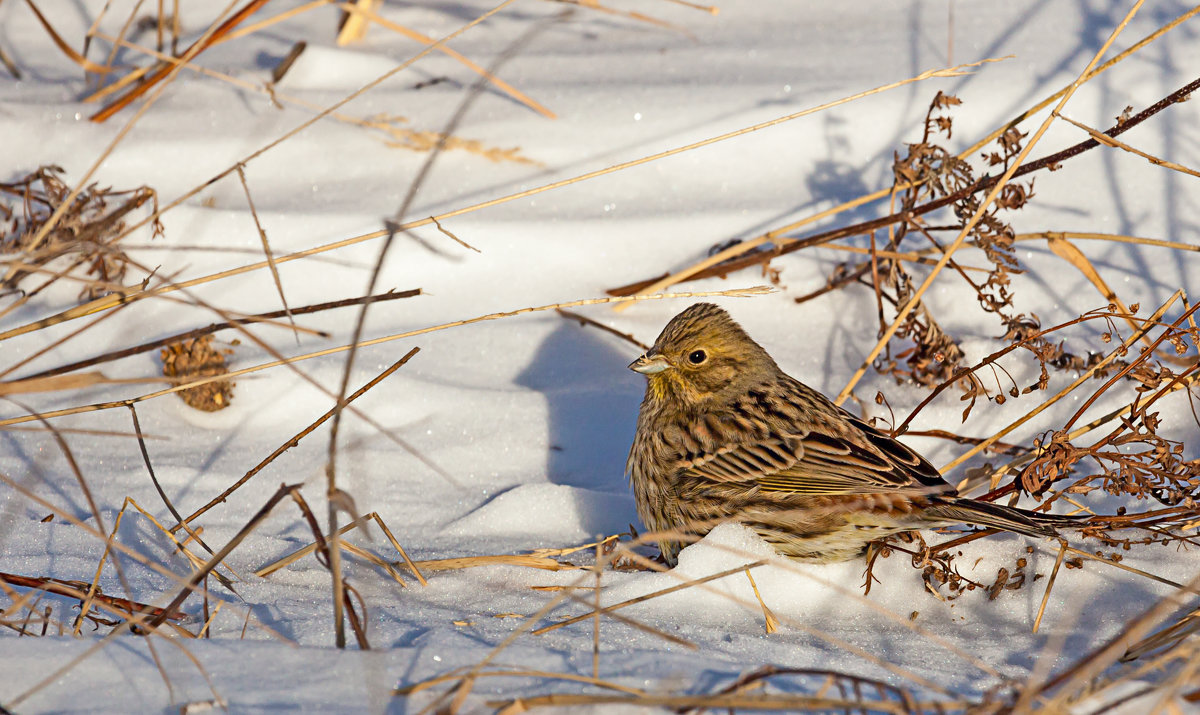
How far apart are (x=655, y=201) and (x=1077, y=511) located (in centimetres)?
211

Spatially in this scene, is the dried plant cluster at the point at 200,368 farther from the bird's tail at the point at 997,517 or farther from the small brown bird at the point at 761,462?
the bird's tail at the point at 997,517

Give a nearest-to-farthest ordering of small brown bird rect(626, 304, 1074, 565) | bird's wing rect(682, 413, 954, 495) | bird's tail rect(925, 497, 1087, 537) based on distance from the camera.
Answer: bird's tail rect(925, 497, 1087, 537)
small brown bird rect(626, 304, 1074, 565)
bird's wing rect(682, 413, 954, 495)

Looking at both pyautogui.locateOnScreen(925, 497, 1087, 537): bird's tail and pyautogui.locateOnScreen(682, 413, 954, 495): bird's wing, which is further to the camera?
pyautogui.locateOnScreen(682, 413, 954, 495): bird's wing

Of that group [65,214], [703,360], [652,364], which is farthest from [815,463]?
[65,214]

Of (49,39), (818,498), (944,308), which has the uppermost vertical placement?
(49,39)

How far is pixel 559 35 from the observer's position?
17.5 feet

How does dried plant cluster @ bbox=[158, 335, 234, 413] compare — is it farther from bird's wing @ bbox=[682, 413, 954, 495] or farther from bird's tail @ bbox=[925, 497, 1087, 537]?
bird's tail @ bbox=[925, 497, 1087, 537]

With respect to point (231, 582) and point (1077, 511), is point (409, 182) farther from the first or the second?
point (1077, 511)

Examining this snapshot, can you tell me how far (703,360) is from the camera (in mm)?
3309

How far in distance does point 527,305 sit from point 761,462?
4.23ft

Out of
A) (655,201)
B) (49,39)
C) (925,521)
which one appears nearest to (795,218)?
(655,201)

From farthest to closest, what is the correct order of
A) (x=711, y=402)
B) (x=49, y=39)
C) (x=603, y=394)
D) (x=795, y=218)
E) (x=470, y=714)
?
(x=49, y=39) < (x=795, y=218) < (x=603, y=394) < (x=711, y=402) < (x=470, y=714)

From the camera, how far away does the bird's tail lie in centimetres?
246

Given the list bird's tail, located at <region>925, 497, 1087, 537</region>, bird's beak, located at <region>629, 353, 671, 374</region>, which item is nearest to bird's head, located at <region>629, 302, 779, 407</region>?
bird's beak, located at <region>629, 353, 671, 374</region>
